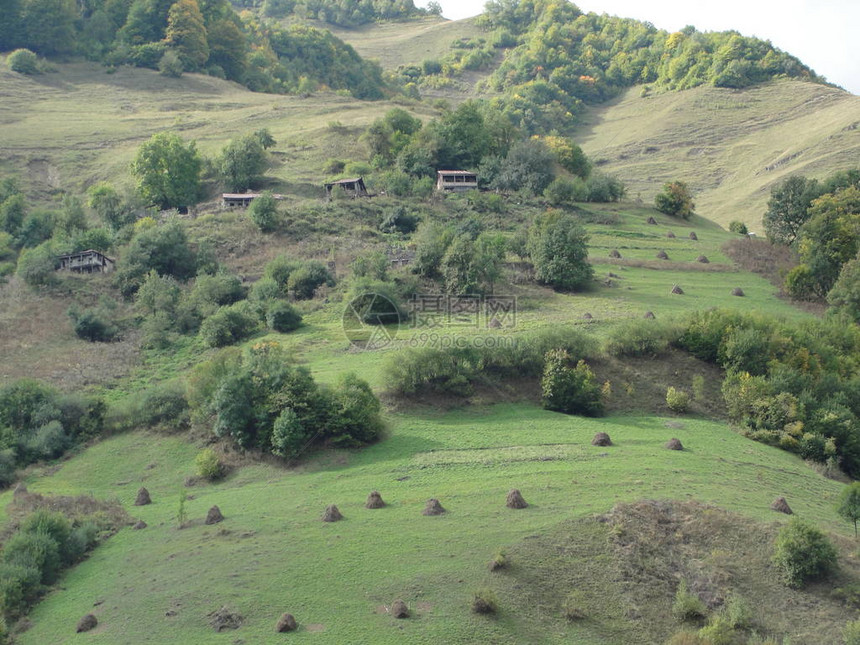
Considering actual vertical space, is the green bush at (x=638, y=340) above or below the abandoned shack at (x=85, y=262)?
above

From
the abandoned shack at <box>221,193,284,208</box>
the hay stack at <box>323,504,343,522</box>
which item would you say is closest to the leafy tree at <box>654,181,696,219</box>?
the abandoned shack at <box>221,193,284,208</box>

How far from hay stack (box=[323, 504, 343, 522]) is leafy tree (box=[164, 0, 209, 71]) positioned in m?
118

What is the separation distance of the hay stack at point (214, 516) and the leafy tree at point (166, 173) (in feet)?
195

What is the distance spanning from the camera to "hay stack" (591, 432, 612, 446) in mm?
42500

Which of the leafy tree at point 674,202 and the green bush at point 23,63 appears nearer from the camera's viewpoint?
the leafy tree at point 674,202

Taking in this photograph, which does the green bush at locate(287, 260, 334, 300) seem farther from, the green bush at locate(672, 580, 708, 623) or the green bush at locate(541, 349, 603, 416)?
the green bush at locate(672, 580, 708, 623)

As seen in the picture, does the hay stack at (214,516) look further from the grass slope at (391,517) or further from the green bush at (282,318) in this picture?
the green bush at (282,318)

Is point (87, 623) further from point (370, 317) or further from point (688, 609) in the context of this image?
point (370, 317)

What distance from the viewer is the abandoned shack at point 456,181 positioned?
3656 inches

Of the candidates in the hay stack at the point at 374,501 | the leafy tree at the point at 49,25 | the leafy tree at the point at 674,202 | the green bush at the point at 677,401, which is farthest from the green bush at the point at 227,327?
the leafy tree at the point at 49,25

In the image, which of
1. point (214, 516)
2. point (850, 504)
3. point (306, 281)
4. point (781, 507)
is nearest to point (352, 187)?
point (306, 281)

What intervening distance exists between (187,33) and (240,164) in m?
58.0

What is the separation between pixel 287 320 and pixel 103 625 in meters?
33.4

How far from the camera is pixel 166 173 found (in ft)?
293
